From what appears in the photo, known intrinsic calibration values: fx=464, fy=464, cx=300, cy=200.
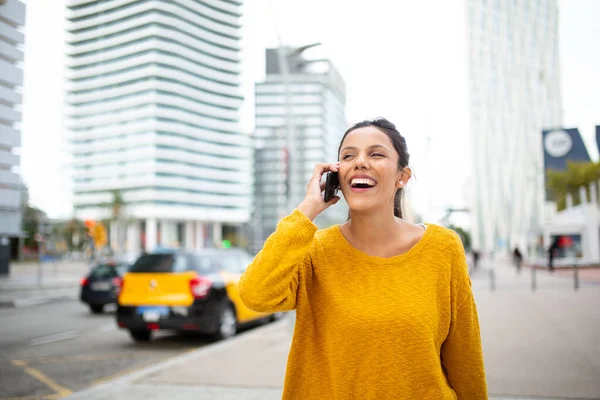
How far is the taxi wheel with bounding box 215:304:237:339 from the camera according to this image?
27.1 feet

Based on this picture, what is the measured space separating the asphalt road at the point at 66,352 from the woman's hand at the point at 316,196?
16.1 ft

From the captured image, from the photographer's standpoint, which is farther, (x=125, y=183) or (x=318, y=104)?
(x=318, y=104)

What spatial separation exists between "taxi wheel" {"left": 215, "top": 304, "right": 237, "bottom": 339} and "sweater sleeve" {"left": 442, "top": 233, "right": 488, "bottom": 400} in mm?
6895

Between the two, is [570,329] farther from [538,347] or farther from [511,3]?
[511,3]

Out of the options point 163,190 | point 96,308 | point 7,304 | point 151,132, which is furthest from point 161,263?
point 163,190

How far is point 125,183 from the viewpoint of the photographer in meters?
100

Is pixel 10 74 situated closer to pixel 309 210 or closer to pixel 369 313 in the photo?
pixel 309 210

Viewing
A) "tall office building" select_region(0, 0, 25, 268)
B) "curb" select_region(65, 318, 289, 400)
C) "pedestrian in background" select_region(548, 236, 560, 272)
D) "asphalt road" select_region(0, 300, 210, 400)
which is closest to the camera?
"curb" select_region(65, 318, 289, 400)

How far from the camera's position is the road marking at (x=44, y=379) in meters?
5.33

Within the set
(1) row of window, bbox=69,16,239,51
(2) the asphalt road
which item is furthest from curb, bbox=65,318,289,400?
(1) row of window, bbox=69,16,239,51

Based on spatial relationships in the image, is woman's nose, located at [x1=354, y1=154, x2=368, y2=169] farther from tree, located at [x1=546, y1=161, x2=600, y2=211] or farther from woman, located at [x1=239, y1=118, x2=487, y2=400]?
tree, located at [x1=546, y1=161, x2=600, y2=211]

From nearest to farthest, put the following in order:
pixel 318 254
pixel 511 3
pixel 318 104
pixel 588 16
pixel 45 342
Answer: pixel 318 254 < pixel 588 16 < pixel 511 3 < pixel 45 342 < pixel 318 104

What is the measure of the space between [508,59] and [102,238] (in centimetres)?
3110

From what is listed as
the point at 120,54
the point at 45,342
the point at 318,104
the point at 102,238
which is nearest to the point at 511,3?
the point at 45,342
